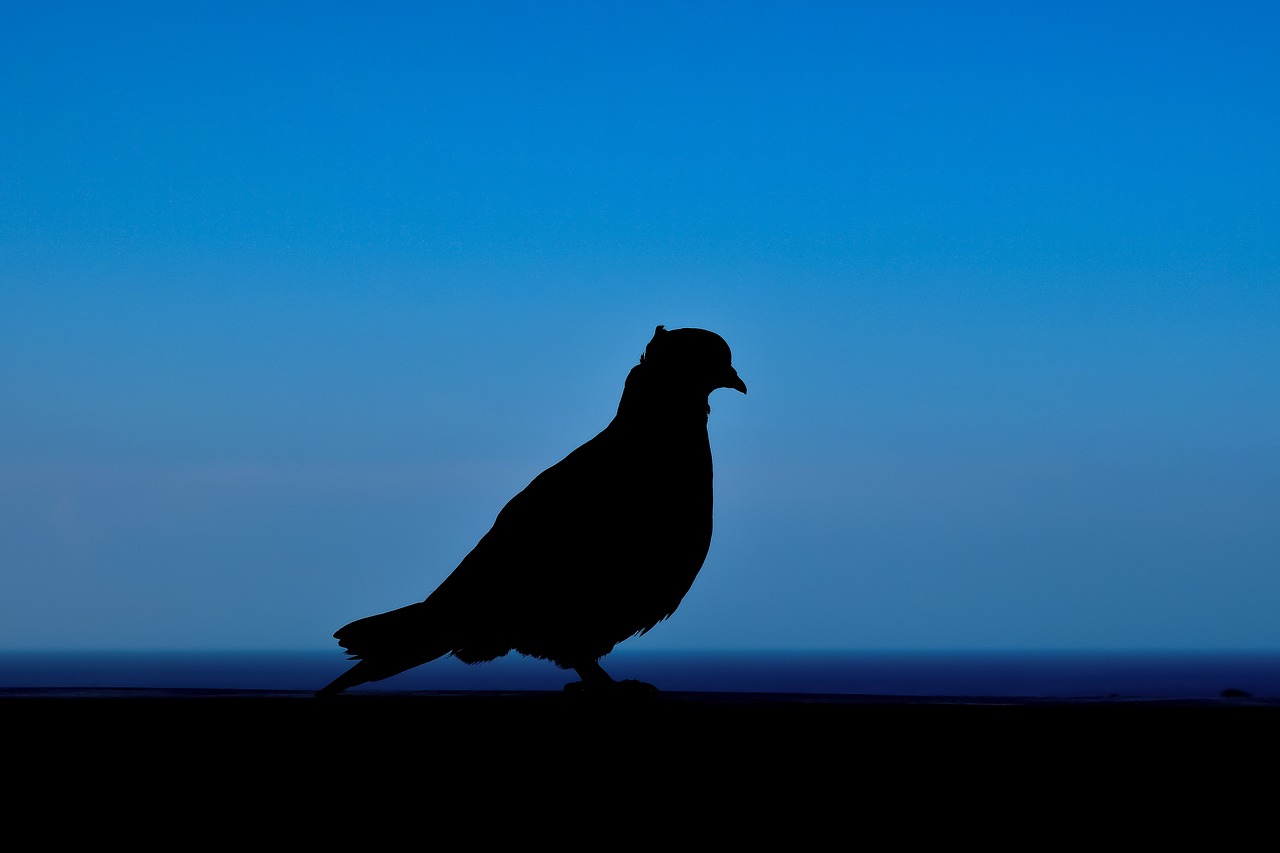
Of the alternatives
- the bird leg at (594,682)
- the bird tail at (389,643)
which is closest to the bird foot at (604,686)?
the bird leg at (594,682)

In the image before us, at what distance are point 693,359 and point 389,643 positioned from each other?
138 cm

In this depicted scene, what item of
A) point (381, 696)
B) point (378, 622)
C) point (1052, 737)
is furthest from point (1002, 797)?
point (378, 622)

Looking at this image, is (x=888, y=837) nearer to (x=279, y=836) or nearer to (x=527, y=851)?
(x=527, y=851)

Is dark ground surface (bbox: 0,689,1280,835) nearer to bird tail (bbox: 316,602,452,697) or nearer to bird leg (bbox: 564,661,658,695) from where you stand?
bird tail (bbox: 316,602,452,697)

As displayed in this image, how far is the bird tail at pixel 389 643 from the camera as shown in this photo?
364 centimetres

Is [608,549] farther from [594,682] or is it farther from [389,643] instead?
[389,643]

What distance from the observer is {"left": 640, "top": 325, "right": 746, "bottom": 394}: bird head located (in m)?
4.34

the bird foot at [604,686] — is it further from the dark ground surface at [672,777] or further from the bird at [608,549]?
the dark ground surface at [672,777]

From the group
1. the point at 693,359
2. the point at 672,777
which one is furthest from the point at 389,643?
the point at 672,777

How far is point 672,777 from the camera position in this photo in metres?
1.98

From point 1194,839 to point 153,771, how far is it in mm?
1592

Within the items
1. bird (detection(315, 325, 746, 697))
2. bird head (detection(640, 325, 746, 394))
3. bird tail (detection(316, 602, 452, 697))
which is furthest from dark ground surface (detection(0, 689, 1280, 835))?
bird head (detection(640, 325, 746, 394))

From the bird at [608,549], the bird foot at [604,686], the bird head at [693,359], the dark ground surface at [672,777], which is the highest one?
the bird head at [693,359]

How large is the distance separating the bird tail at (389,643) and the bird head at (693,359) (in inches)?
44.3
